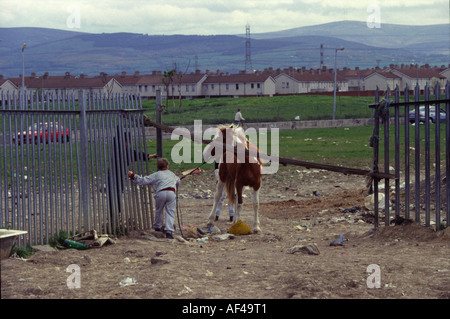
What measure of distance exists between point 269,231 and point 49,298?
6705mm

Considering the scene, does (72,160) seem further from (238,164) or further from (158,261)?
(238,164)

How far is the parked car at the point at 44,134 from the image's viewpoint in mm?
10242

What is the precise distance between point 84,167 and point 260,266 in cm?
379

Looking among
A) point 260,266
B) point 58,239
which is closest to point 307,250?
point 260,266

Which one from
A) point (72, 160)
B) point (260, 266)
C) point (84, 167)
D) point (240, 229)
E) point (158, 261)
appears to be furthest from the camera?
point (240, 229)

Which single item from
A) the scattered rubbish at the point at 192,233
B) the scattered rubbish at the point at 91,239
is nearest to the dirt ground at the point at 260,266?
the scattered rubbish at the point at 91,239

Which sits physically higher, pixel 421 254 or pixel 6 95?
pixel 6 95

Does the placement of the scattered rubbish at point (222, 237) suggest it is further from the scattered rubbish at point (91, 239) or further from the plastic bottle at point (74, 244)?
the plastic bottle at point (74, 244)

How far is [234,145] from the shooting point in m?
13.5

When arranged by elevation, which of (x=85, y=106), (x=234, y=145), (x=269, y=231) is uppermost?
Result: (x=85, y=106)

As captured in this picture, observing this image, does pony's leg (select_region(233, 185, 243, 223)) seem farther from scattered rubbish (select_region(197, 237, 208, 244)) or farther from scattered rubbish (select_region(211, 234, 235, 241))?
scattered rubbish (select_region(197, 237, 208, 244))

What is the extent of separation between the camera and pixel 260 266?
9.13 metres
